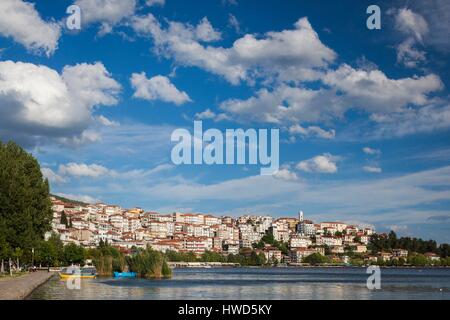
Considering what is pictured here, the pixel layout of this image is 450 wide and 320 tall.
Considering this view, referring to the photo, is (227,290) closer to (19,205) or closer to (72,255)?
(19,205)

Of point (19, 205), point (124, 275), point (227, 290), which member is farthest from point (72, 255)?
point (227, 290)

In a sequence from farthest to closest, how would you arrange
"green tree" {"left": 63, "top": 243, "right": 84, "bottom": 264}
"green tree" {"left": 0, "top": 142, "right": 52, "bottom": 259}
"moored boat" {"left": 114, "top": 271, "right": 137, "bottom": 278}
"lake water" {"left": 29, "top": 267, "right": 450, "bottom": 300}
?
"green tree" {"left": 63, "top": 243, "right": 84, "bottom": 264} < "moored boat" {"left": 114, "top": 271, "right": 137, "bottom": 278} < "green tree" {"left": 0, "top": 142, "right": 52, "bottom": 259} < "lake water" {"left": 29, "top": 267, "right": 450, "bottom": 300}

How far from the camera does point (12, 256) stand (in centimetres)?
4694

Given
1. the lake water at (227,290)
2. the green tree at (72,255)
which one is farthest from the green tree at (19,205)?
the green tree at (72,255)

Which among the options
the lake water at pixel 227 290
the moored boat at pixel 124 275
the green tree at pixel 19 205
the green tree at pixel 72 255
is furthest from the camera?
the green tree at pixel 72 255

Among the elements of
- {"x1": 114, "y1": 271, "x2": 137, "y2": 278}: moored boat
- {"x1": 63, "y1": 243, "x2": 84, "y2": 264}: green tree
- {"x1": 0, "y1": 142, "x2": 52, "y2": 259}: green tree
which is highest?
{"x1": 0, "y1": 142, "x2": 52, "y2": 259}: green tree

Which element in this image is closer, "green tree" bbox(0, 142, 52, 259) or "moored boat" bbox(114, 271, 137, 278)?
"green tree" bbox(0, 142, 52, 259)

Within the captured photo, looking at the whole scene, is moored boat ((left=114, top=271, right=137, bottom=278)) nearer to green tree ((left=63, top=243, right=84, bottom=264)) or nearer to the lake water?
the lake water

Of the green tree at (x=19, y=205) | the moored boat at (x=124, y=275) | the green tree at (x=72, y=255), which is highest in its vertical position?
the green tree at (x=19, y=205)

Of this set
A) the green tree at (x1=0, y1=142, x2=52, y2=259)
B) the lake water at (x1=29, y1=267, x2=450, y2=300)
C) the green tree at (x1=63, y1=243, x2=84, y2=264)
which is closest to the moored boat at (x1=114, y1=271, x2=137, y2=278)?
the lake water at (x1=29, y1=267, x2=450, y2=300)

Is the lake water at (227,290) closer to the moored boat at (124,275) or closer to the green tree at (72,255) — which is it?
the moored boat at (124,275)

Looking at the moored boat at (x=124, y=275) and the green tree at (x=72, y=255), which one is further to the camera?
the green tree at (x=72, y=255)
